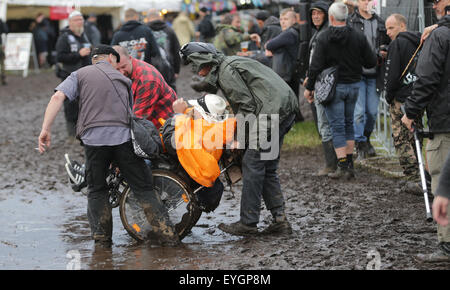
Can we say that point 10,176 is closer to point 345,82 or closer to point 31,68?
point 345,82

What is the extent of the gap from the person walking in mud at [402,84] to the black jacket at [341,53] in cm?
58

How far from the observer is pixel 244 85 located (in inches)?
281

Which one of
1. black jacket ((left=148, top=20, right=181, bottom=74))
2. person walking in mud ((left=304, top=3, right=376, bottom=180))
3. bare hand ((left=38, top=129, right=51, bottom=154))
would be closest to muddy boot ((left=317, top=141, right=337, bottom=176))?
person walking in mud ((left=304, top=3, right=376, bottom=180))

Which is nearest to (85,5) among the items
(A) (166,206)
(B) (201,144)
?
(A) (166,206)

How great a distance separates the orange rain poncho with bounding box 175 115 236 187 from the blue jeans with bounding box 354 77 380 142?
187 inches

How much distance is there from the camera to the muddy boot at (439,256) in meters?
6.11

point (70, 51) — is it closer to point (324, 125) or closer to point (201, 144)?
point (324, 125)

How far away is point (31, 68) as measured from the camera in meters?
30.0

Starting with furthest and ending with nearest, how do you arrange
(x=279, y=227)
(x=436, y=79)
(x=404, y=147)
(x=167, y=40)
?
(x=167, y=40) < (x=404, y=147) < (x=279, y=227) < (x=436, y=79)

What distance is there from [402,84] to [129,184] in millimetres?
3631

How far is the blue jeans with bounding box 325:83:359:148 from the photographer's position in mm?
9953

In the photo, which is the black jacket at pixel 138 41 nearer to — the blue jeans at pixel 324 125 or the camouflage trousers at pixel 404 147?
the blue jeans at pixel 324 125
